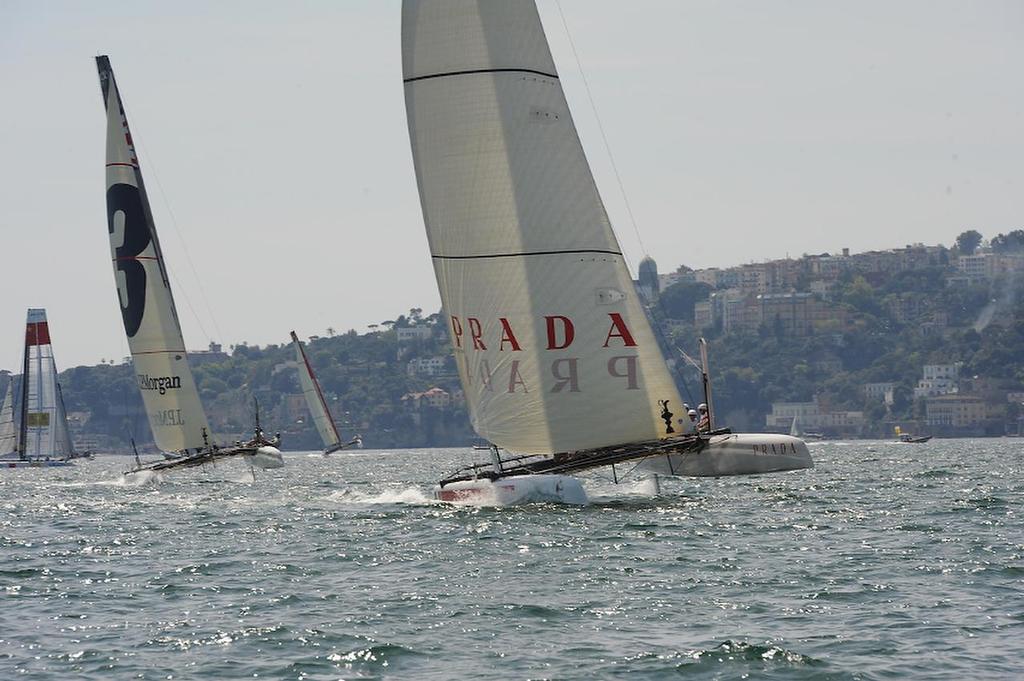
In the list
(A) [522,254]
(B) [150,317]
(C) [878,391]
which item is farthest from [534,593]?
(C) [878,391]

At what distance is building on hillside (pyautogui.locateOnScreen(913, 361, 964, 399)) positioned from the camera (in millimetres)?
188125

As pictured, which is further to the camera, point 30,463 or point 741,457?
point 30,463

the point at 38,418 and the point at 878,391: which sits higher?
the point at 38,418

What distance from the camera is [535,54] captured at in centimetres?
2777

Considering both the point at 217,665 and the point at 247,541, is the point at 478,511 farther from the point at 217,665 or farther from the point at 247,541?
the point at 217,665

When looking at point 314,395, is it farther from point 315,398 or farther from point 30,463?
point 30,463

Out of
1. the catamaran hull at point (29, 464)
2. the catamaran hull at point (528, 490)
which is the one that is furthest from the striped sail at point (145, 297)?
the catamaran hull at point (29, 464)

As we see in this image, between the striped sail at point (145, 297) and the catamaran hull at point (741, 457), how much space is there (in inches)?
873

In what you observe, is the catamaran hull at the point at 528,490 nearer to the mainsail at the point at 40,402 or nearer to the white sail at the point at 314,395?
the mainsail at the point at 40,402

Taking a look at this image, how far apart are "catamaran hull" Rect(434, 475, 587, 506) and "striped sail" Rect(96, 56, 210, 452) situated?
73.6 feet

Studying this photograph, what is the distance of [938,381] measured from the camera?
194 metres

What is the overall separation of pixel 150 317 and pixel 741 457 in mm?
24147

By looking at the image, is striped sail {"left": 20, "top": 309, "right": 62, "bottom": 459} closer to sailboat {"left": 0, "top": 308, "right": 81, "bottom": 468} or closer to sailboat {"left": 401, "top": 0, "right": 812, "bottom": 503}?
sailboat {"left": 0, "top": 308, "right": 81, "bottom": 468}

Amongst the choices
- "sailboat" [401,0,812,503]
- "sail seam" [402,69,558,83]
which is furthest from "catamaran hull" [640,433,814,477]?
"sail seam" [402,69,558,83]
